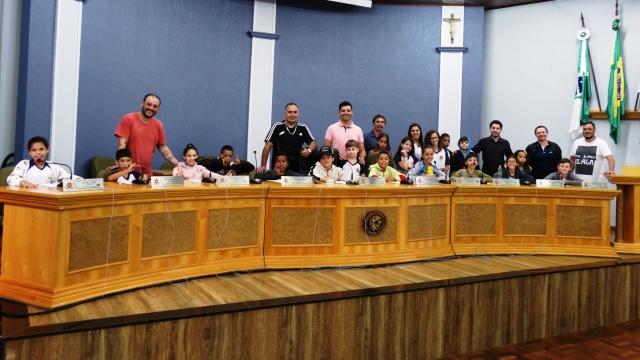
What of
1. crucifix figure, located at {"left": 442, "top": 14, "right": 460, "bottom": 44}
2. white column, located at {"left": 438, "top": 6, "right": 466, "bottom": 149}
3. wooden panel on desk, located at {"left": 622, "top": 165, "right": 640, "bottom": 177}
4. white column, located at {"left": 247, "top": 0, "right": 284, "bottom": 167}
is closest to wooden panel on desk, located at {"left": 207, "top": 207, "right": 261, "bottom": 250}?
white column, located at {"left": 247, "top": 0, "right": 284, "bottom": 167}

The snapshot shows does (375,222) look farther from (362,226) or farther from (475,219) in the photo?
(475,219)

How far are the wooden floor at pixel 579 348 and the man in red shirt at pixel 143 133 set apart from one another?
2.64 meters

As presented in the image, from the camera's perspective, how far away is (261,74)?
6750mm

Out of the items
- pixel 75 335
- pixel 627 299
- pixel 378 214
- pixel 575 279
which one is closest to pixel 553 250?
pixel 575 279

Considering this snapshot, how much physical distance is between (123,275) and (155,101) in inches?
54.8

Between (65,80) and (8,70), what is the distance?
520 millimetres

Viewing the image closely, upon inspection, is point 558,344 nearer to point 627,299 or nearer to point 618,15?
point 627,299

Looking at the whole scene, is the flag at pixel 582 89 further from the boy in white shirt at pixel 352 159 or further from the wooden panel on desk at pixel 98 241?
the wooden panel on desk at pixel 98 241

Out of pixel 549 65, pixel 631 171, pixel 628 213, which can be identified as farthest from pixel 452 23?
pixel 628 213

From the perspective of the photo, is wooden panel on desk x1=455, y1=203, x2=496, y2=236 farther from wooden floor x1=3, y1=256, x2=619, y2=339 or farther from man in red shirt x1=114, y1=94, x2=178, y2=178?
man in red shirt x1=114, y1=94, x2=178, y2=178

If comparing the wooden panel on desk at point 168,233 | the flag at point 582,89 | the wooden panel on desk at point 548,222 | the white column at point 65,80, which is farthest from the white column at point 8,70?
the flag at point 582,89

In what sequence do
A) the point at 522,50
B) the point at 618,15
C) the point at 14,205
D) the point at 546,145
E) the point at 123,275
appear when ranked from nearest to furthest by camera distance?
1. the point at 14,205
2. the point at 123,275
3. the point at 546,145
4. the point at 618,15
5. the point at 522,50

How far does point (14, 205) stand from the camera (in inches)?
110

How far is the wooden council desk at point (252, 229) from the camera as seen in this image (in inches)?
107
